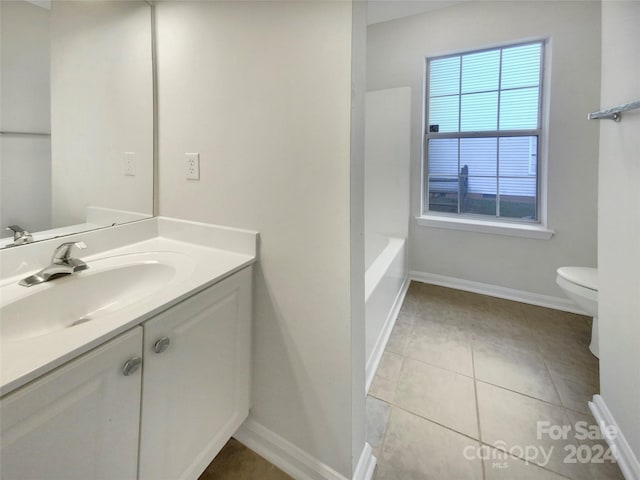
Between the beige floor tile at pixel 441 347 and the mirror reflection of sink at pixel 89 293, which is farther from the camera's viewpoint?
the beige floor tile at pixel 441 347

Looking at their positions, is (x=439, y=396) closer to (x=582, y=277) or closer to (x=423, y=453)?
(x=423, y=453)

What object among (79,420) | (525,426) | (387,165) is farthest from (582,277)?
(79,420)

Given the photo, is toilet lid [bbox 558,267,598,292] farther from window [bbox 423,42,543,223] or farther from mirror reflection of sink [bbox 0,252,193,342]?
mirror reflection of sink [bbox 0,252,193,342]

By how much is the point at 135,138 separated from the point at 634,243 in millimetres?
1980

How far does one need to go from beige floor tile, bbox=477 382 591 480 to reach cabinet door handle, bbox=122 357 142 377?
4.46 ft

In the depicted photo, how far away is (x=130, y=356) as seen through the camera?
2.27 ft

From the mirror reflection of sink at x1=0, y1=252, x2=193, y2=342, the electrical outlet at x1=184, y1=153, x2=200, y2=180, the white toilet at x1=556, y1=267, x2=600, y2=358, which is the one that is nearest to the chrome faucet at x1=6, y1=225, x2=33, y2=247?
the mirror reflection of sink at x1=0, y1=252, x2=193, y2=342

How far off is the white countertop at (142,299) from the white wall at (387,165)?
5.38ft

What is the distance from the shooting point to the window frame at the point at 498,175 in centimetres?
234

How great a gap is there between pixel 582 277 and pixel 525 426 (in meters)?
0.99

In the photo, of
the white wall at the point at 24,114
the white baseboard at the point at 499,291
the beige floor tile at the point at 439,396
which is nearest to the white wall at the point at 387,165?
the white baseboard at the point at 499,291

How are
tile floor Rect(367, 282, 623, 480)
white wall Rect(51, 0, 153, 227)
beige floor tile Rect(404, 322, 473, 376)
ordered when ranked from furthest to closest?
beige floor tile Rect(404, 322, 473, 376), tile floor Rect(367, 282, 623, 480), white wall Rect(51, 0, 153, 227)

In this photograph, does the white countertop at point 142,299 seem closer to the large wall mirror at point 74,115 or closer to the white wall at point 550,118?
the large wall mirror at point 74,115

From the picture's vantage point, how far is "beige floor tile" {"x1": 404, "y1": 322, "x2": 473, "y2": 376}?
5.61ft
